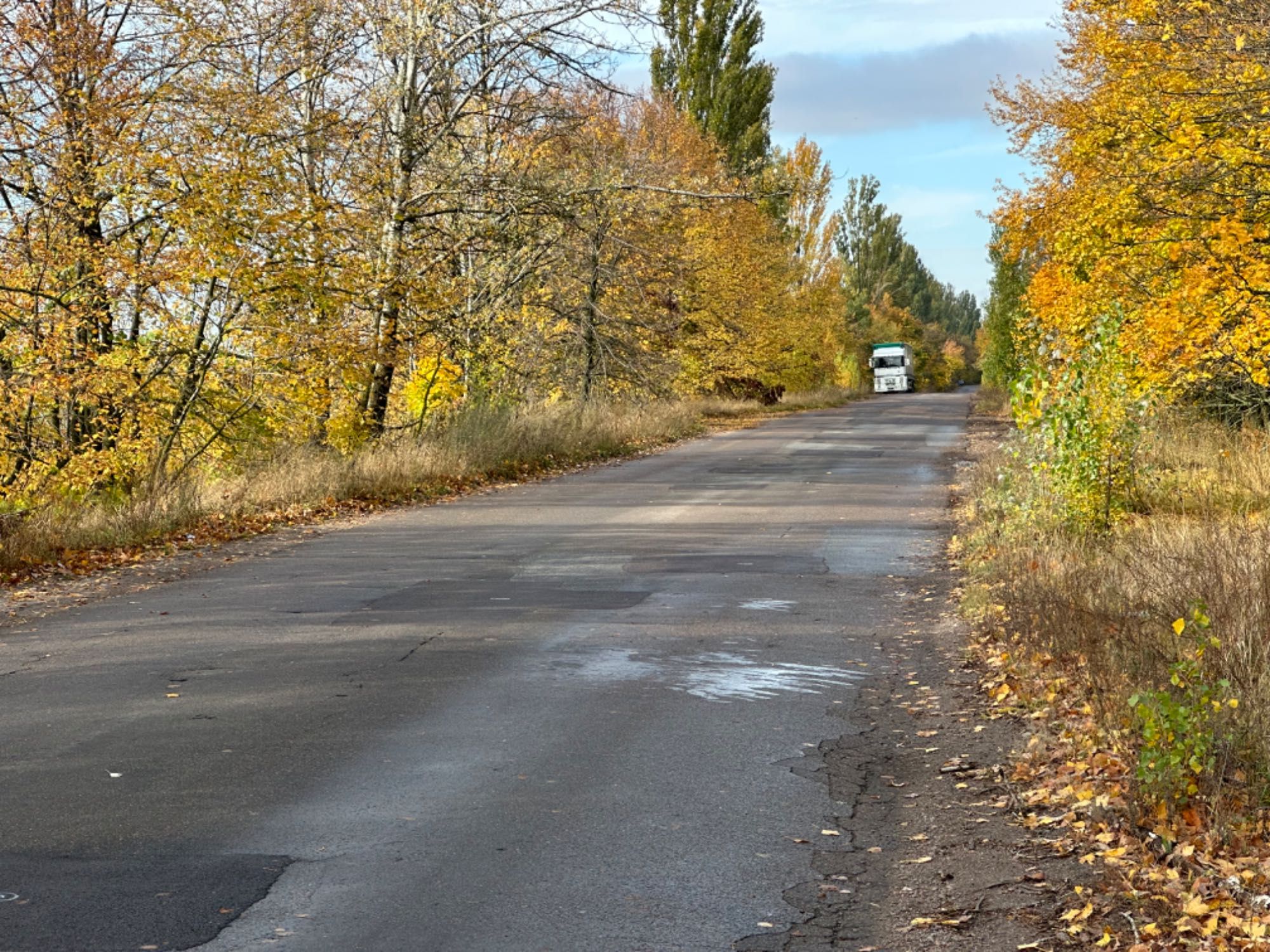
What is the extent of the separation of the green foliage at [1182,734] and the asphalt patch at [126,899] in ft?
11.0

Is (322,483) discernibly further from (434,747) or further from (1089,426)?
(434,747)

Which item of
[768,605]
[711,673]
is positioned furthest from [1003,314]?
[711,673]

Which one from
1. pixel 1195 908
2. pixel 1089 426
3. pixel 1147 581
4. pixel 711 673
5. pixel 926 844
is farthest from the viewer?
pixel 1089 426

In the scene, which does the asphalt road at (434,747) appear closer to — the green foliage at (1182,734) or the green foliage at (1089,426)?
the green foliage at (1182,734)

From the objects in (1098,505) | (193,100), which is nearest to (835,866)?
(1098,505)

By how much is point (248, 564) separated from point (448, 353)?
39.9ft

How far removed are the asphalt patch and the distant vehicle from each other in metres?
88.8

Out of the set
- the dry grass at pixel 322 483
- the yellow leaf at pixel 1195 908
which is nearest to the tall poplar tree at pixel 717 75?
the dry grass at pixel 322 483

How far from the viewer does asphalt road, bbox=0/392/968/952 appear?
16.0 ft

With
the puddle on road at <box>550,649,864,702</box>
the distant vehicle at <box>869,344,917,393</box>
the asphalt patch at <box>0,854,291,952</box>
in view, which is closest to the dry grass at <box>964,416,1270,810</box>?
the puddle on road at <box>550,649,864,702</box>

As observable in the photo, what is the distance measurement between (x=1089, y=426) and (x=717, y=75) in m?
47.9

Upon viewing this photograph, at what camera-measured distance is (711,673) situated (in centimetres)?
886

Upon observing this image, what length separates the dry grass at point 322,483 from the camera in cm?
1433

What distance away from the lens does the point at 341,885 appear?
5.09 metres
